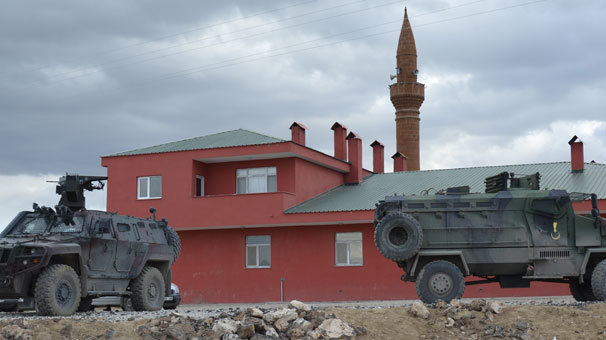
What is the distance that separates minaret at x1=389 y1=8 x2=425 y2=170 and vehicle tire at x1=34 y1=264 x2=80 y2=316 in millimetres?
37280

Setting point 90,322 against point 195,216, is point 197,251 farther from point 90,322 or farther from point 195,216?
point 90,322

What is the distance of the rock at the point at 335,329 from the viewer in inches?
476

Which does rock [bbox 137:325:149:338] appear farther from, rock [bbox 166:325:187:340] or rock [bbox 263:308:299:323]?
rock [bbox 263:308:299:323]

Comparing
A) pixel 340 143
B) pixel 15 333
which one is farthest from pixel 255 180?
pixel 15 333

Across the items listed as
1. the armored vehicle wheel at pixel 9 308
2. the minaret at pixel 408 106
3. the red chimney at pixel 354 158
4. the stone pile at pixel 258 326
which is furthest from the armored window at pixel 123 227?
the minaret at pixel 408 106

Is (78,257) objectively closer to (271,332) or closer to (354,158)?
(271,332)

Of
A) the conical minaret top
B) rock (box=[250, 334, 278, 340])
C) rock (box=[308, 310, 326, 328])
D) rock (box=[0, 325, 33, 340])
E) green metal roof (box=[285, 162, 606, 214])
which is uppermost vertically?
the conical minaret top

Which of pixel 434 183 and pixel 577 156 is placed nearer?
pixel 577 156

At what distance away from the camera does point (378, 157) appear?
40781 millimetres

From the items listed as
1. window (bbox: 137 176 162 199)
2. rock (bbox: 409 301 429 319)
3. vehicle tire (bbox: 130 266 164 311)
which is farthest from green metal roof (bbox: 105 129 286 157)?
rock (bbox: 409 301 429 319)

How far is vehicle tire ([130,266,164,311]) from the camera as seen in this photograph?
728 inches

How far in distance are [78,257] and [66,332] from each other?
14.9 ft

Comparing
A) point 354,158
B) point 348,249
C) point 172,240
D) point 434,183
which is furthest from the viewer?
Answer: point 354,158

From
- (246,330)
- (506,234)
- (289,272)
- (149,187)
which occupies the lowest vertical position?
(246,330)
